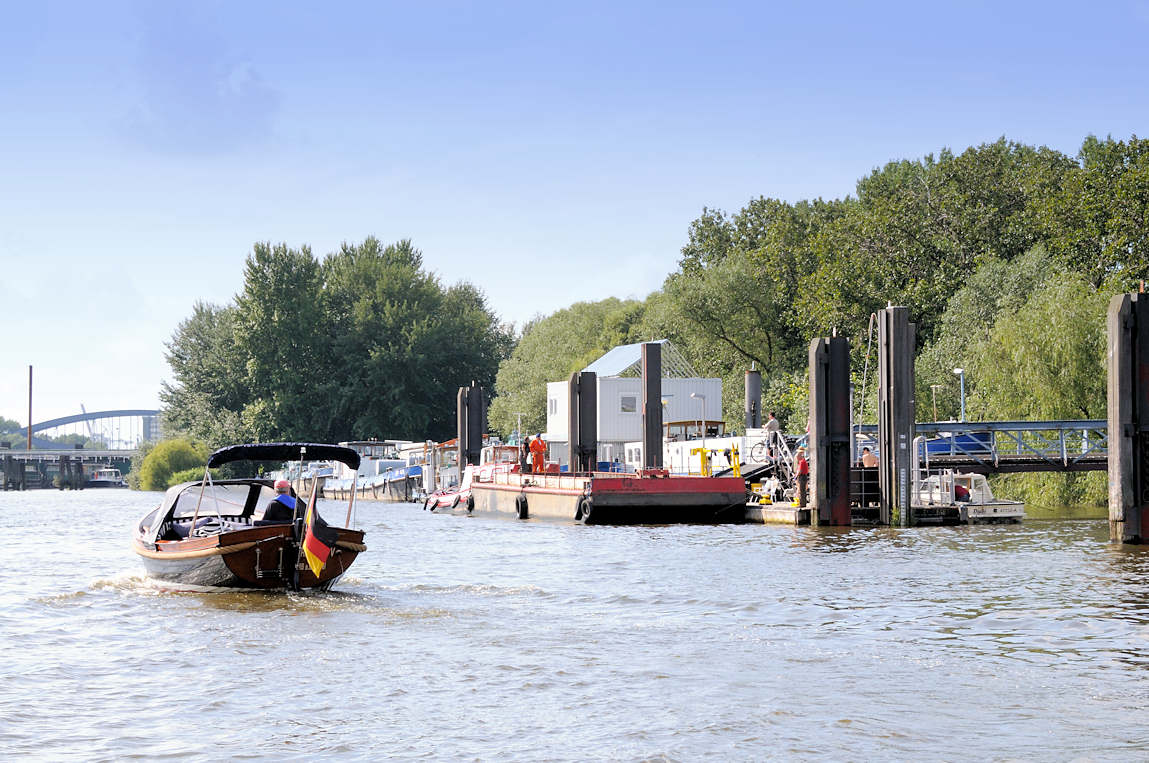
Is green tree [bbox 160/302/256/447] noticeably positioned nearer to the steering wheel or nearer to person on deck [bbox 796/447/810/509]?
person on deck [bbox 796/447/810/509]

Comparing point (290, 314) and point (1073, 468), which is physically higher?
point (290, 314)

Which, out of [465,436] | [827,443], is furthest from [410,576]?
[465,436]

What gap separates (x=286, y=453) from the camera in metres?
23.8

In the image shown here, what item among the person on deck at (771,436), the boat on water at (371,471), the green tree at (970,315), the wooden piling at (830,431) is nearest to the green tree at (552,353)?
the boat on water at (371,471)

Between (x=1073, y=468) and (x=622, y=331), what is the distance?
5955 cm

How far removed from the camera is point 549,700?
13.2m

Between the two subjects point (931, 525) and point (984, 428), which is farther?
point (984, 428)

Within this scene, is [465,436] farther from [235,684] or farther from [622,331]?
[235,684]

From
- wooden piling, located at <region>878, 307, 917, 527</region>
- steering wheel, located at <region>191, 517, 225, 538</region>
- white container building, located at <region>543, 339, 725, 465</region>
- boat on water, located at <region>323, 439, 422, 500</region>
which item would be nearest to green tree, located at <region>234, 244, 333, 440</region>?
boat on water, located at <region>323, 439, 422, 500</region>

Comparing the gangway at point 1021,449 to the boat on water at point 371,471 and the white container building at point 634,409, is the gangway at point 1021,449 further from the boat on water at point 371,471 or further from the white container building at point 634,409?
the boat on water at point 371,471

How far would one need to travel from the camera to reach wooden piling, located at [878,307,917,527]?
34656 millimetres

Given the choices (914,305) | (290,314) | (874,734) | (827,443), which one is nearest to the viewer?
(874,734)

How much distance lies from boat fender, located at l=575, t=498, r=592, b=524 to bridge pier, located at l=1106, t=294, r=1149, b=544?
59.4 ft

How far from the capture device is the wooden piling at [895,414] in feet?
114
